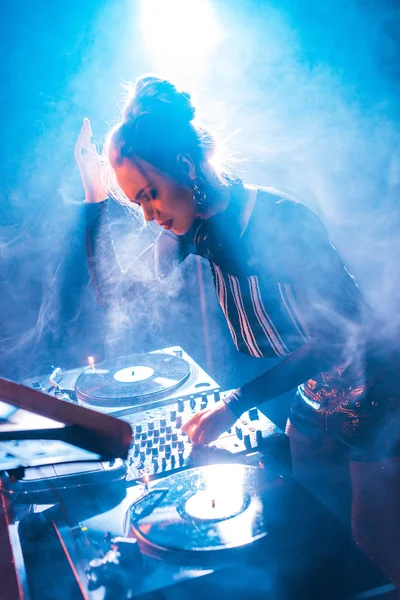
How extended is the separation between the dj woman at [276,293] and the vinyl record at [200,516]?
0.69 feet

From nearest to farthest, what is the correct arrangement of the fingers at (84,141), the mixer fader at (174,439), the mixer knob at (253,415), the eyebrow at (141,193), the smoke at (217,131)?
the mixer fader at (174,439) < the eyebrow at (141,193) < the mixer knob at (253,415) < the fingers at (84,141) < the smoke at (217,131)

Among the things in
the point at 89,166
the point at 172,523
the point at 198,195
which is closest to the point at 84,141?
the point at 89,166

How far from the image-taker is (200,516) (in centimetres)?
106

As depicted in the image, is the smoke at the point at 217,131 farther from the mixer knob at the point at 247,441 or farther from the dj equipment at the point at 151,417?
the mixer knob at the point at 247,441

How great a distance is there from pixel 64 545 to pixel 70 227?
281cm

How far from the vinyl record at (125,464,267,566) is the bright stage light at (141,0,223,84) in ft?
10.5

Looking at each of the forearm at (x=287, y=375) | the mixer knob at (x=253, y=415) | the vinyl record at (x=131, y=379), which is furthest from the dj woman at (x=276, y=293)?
the vinyl record at (x=131, y=379)

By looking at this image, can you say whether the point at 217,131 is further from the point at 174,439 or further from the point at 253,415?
the point at 174,439

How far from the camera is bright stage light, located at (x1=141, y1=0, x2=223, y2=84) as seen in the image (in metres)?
3.12

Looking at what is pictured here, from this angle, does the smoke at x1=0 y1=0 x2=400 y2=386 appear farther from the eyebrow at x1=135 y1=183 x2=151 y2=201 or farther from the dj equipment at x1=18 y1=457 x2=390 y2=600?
the dj equipment at x1=18 y1=457 x2=390 y2=600

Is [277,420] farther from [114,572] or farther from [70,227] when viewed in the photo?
[114,572]

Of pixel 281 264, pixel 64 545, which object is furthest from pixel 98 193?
pixel 64 545

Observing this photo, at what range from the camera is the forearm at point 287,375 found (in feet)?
4.66

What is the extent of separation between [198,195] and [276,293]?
48 cm
